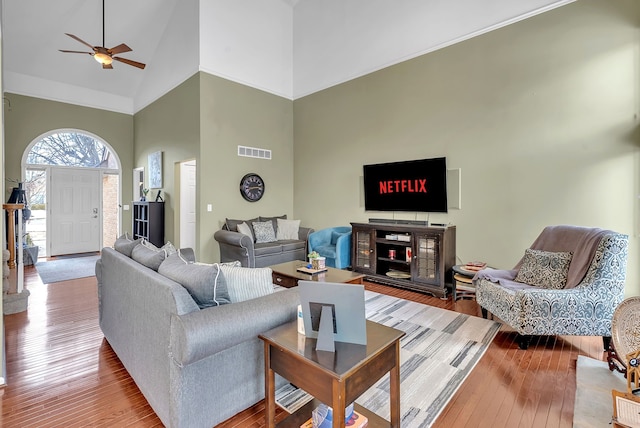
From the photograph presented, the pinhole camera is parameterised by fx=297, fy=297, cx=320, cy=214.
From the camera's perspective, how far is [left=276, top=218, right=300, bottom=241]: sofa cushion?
19.2 feet

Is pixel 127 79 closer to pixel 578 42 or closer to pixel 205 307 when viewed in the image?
pixel 205 307

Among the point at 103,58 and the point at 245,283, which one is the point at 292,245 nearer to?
the point at 245,283

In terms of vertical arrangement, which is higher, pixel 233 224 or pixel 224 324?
pixel 233 224

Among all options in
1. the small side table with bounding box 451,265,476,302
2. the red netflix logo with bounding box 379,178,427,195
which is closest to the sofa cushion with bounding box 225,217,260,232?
the red netflix logo with bounding box 379,178,427,195

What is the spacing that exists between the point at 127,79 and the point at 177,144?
2.82m

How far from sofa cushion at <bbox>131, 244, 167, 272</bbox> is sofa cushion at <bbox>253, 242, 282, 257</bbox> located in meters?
2.69

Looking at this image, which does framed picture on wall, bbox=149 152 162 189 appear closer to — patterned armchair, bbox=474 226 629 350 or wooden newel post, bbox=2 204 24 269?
wooden newel post, bbox=2 204 24 269

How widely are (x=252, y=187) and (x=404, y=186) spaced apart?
299cm

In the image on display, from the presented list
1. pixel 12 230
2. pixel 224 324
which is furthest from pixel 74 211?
pixel 224 324

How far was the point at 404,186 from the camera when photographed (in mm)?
4789

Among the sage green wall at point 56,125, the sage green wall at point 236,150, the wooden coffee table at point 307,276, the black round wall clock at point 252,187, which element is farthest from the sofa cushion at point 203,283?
the sage green wall at point 56,125

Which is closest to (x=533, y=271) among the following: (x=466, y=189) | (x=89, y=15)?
(x=466, y=189)

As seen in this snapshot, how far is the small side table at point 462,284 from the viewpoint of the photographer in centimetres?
355

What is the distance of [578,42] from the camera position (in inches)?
133
